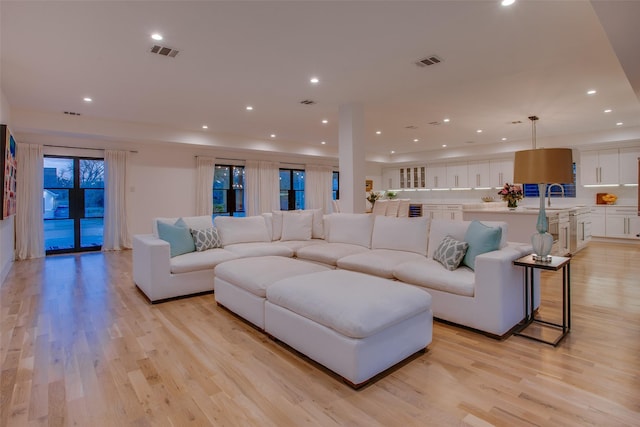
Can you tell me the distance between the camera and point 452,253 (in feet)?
9.77

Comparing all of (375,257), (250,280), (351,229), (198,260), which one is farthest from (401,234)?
(198,260)

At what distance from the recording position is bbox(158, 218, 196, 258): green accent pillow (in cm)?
386

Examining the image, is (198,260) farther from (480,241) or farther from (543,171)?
(543,171)

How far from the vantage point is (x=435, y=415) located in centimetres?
166

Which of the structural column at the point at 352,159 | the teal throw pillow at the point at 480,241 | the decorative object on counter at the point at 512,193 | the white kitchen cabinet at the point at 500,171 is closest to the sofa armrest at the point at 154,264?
the structural column at the point at 352,159

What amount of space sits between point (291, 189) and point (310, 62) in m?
6.46

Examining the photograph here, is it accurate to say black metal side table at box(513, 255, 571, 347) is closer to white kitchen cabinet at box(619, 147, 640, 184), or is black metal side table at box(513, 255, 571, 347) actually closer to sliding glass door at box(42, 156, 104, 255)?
white kitchen cabinet at box(619, 147, 640, 184)

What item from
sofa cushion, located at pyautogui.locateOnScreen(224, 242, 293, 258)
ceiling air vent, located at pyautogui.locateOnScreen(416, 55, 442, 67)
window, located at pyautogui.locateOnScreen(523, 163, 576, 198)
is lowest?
sofa cushion, located at pyautogui.locateOnScreen(224, 242, 293, 258)

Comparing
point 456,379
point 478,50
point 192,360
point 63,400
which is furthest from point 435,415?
point 478,50

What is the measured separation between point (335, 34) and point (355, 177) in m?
2.44

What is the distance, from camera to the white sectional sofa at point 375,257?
8.48 ft

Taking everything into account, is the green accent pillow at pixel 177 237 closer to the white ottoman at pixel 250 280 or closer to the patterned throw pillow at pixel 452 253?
the white ottoman at pixel 250 280

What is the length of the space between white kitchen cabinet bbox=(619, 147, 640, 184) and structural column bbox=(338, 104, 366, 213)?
676 cm

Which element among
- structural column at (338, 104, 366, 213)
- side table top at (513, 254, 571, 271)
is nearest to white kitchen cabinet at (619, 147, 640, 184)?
structural column at (338, 104, 366, 213)
